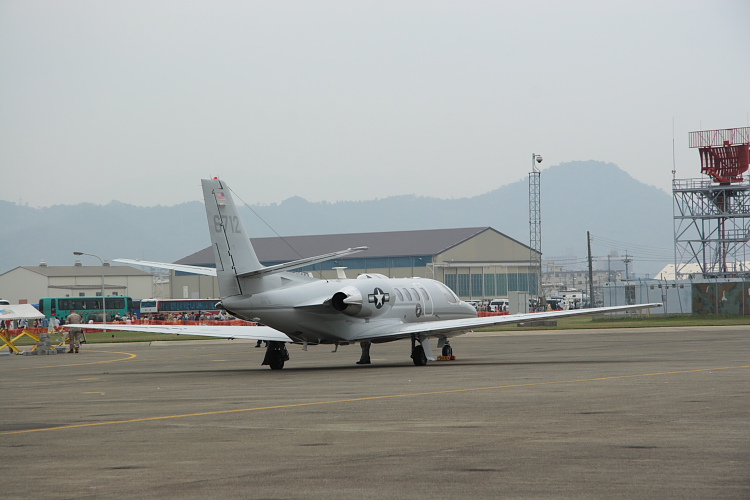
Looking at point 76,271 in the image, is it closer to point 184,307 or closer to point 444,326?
point 184,307

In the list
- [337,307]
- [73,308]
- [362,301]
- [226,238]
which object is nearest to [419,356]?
[362,301]

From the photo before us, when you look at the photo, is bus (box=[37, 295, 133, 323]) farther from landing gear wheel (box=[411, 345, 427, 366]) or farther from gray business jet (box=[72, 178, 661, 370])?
landing gear wheel (box=[411, 345, 427, 366])

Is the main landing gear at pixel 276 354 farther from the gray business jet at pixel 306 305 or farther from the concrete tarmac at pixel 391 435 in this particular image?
the concrete tarmac at pixel 391 435

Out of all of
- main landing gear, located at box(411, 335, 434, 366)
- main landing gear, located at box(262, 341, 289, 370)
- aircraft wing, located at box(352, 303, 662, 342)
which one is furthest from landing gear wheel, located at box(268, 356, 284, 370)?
main landing gear, located at box(411, 335, 434, 366)

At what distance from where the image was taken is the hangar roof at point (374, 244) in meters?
157

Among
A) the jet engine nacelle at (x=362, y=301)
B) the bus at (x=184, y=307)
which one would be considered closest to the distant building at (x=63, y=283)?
the bus at (x=184, y=307)

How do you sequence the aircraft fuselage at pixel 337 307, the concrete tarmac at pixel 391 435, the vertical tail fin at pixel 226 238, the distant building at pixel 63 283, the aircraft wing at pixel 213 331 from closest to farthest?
the concrete tarmac at pixel 391 435 → the vertical tail fin at pixel 226 238 → the aircraft fuselage at pixel 337 307 → the aircraft wing at pixel 213 331 → the distant building at pixel 63 283

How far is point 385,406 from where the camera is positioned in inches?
709

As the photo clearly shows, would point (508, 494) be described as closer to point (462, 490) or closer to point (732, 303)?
point (462, 490)

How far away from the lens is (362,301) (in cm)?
3170

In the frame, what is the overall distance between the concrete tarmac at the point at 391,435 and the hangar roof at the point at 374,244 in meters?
126

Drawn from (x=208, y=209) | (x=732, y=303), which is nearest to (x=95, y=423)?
(x=208, y=209)

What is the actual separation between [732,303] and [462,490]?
74.2 m

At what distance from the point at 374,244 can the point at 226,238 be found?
5335 inches
